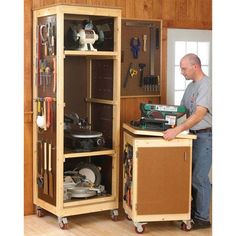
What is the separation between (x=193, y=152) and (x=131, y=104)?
3.60 feet

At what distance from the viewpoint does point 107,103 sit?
4.87 meters

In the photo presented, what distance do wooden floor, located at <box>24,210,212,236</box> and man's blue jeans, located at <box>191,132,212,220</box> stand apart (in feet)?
0.66

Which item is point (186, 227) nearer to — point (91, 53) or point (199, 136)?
point (199, 136)

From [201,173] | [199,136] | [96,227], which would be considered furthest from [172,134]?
[96,227]

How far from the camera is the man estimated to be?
434cm

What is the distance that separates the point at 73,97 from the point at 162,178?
136 cm

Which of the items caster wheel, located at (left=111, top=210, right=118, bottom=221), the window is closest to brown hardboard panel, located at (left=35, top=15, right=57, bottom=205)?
caster wheel, located at (left=111, top=210, right=118, bottom=221)

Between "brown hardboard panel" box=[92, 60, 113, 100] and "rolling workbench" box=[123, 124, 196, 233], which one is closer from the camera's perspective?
"rolling workbench" box=[123, 124, 196, 233]

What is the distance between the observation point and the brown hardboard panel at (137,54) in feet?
17.4

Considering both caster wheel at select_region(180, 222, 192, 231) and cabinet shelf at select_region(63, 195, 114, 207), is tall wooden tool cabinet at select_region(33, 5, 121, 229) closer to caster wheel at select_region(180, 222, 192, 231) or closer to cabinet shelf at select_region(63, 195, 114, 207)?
cabinet shelf at select_region(63, 195, 114, 207)
